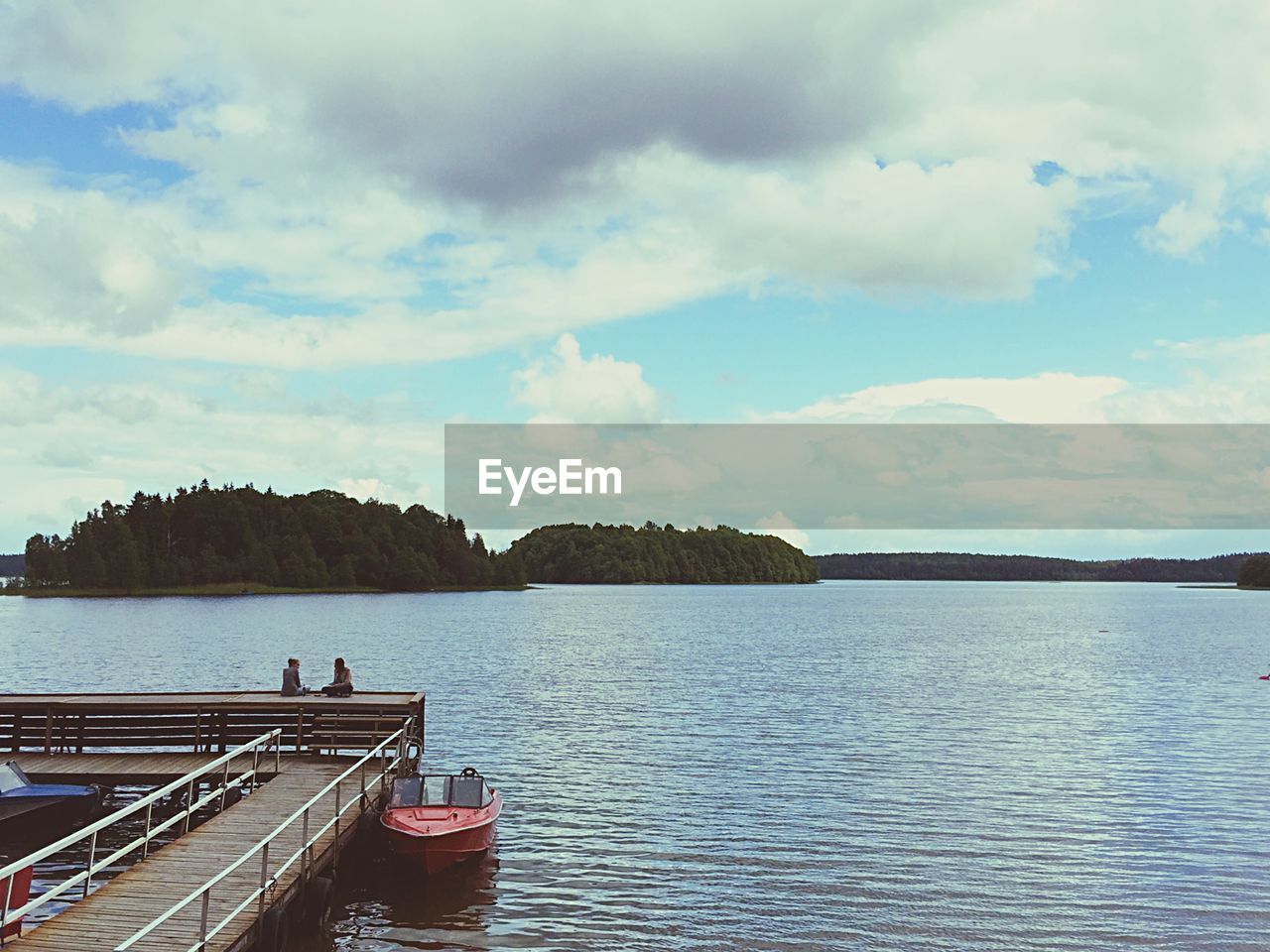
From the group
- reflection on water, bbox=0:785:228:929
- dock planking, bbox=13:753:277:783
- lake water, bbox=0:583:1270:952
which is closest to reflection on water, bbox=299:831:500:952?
lake water, bbox=0:583:1270:952

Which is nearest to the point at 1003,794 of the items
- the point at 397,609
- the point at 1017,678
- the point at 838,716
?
the point at 838,716

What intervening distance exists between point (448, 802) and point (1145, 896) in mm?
14594

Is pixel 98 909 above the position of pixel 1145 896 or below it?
above

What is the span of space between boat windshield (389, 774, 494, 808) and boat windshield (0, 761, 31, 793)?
27.4 feet

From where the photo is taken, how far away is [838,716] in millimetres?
47719

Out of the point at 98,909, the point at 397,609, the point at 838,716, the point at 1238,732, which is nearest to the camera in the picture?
the point at 98,909

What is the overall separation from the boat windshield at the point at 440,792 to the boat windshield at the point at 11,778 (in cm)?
835

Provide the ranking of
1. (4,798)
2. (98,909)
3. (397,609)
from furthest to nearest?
(397,609)
(4,798)
(98,909)

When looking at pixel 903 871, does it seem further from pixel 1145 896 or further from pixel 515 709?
pixel 515 709

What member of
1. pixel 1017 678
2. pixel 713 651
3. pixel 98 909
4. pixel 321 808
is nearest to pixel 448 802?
pixel 321 808

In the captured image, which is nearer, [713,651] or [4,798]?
[4,798]

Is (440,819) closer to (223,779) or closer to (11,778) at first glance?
(223,779)

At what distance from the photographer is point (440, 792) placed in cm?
2427

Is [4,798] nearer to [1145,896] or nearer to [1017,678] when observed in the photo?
[1145,896]
